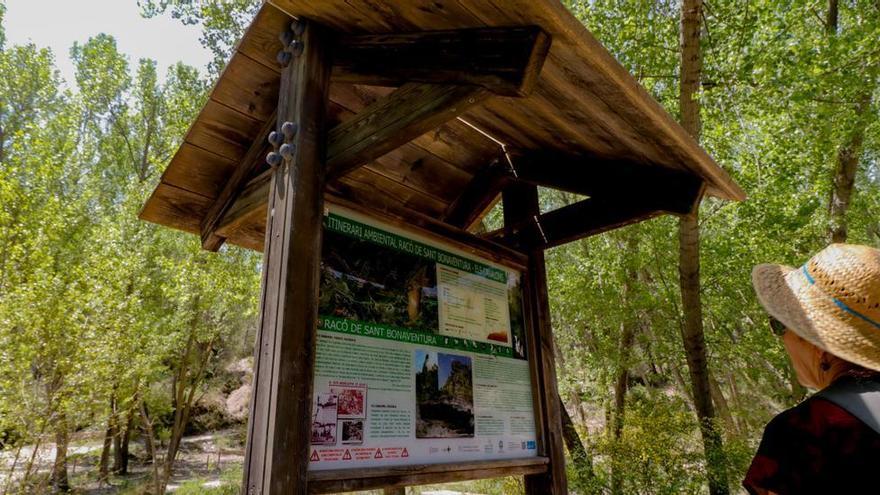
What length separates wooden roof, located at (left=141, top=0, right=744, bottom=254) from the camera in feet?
5.66

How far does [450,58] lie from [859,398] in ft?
5.10

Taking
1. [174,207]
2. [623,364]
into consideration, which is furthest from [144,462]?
[174,207]

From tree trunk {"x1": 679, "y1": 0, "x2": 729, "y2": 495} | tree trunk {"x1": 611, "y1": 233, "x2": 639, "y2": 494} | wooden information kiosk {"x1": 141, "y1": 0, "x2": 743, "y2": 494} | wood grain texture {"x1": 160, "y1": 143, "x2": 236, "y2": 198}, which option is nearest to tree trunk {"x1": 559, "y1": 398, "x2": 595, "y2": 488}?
tree trunk {"x1": 611, "y1": 233, "x2": 639, "y2": 494}

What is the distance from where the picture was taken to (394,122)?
1893mm

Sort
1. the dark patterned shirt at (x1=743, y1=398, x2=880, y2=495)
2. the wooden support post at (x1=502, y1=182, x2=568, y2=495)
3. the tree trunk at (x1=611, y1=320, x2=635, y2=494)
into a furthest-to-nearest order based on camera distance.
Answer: the tree trunk at (x1=611, y1=320, x2=635, y2=494) < the wooden support post at (x1=502, y1=182, x2=568, y2=495) < the dark patterned shirt at (x1=743, y1=398, x2=880, y2=495)

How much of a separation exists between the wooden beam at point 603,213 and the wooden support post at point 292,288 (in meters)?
1.65

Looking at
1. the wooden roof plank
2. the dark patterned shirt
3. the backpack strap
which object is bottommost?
the dark patterned shirt

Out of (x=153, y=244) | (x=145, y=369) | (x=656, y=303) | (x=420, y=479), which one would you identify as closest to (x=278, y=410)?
(x=420, y=479)

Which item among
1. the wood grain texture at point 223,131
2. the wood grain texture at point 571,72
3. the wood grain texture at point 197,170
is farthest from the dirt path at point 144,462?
the wood grain texture at point 571,72

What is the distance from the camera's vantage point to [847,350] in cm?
124

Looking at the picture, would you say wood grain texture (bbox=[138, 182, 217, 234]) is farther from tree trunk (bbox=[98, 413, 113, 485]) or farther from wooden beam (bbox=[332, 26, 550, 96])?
tree trunk (bbox=[98, 413, 113, 485])

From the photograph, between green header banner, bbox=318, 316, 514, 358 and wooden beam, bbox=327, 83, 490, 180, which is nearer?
wooden beam, bbox=327, 83, 490, 180

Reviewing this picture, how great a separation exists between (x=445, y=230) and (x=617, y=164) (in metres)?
1.12

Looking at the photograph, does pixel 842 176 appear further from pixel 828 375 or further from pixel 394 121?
pixel 394 121
